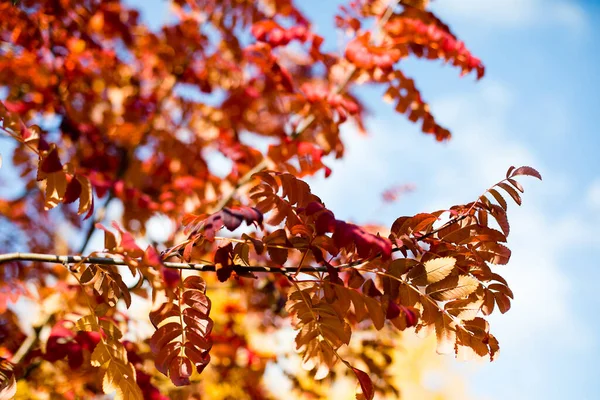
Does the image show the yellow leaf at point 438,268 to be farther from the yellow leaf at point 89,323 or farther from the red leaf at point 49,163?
the red leaf at point 49,163

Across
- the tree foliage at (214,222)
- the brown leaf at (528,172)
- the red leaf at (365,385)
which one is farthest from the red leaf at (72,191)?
the brown leaf at (528,172)

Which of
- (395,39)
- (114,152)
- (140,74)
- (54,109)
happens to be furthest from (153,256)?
(140,74)

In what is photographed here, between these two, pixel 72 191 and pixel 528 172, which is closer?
pixel 528 172

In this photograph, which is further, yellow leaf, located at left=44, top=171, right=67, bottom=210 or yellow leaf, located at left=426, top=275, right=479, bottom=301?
yellow leaf, located at left=44, top=171, right=67, bottom=210

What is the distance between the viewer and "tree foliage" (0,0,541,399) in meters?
1.29

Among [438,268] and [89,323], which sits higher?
[438,268]

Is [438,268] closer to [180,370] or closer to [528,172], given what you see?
[528,172]

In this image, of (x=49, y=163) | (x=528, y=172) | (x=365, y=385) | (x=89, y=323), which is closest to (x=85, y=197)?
(x=49, y=163)

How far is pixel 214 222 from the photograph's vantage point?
1.12 meters

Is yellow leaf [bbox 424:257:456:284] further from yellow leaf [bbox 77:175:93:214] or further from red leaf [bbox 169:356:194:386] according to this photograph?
yellow leaf [bbox 77:175:93:214]

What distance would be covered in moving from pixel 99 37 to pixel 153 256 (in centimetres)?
485

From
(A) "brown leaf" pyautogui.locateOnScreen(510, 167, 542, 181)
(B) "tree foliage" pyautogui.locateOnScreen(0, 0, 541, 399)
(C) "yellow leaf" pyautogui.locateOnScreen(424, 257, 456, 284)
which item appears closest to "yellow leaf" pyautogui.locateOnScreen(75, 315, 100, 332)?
(B) "tree foliage" pyautogui.locateOnScreen(0, 0, 541, 399)

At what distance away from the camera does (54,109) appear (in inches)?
159

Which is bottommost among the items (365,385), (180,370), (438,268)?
(180,370)
